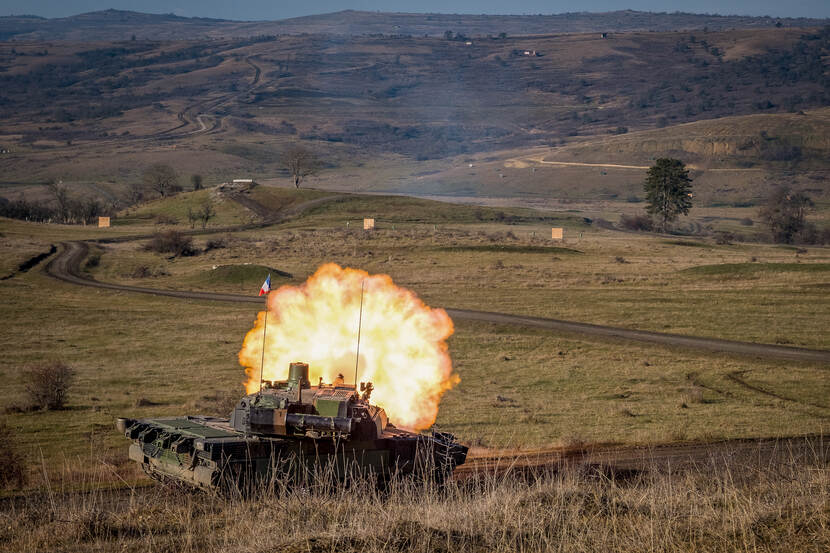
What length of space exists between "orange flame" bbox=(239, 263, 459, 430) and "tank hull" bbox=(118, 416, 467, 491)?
2.39 meters

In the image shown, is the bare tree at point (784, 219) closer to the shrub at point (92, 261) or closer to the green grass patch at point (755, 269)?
the green grass patch at point (755, 269)

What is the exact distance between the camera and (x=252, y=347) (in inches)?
1011

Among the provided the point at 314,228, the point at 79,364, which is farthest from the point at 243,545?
the point at 314,228

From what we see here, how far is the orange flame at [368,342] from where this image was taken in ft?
80.8

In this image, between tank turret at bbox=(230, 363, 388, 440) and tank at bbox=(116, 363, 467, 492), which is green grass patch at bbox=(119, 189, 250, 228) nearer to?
tank at bbox=(116, 363, 467, 492)

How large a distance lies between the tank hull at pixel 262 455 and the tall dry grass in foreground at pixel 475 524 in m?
1.71

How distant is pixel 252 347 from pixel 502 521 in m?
12.7

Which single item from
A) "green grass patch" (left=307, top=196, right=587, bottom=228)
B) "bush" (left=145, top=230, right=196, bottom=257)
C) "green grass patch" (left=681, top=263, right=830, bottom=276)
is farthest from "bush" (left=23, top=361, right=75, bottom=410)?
"green grass patch" (left=307, top=196, right=587, bottom=228)

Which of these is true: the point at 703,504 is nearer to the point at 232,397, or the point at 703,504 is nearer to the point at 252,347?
the point at 252,347

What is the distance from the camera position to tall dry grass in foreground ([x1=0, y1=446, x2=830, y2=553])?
13.6 m

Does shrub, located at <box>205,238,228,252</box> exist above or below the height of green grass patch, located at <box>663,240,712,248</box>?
below

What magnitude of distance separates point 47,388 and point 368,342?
53.4 feet

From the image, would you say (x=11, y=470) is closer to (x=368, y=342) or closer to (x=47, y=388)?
(x=368, y=342)

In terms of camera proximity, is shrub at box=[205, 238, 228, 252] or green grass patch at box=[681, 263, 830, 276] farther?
shrub at box=[205, 238, 228, 252]
